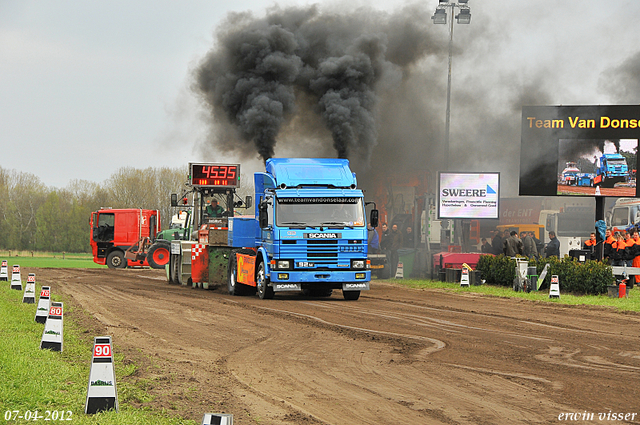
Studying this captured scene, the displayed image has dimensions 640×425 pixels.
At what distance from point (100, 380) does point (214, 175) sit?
62.8 feet

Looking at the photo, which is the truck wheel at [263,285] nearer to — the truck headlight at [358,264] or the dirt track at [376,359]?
the dirt track at [376,359]

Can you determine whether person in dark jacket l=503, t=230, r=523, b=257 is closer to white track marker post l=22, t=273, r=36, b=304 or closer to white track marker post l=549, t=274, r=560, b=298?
white track marker post l=549, t=274, r=560, b=298

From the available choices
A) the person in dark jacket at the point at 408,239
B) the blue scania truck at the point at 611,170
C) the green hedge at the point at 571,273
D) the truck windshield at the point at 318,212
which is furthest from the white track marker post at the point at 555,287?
the person in dark jacket at the point at 408,239

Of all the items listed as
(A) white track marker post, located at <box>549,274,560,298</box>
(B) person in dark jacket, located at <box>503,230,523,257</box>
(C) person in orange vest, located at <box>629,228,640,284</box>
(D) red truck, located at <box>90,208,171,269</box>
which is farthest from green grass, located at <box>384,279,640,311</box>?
(D) red truck, located at <box>90,208,171,269</box>

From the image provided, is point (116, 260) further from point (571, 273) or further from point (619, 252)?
point (619, 252)

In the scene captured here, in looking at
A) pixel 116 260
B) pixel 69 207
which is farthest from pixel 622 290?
pixel 69 207

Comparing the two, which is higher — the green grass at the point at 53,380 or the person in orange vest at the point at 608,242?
the person in orange vest at the point at 608,242

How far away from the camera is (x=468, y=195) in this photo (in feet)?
94.2

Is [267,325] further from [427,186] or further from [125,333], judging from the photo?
[427,186]

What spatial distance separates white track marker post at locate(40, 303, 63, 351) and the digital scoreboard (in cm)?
1506

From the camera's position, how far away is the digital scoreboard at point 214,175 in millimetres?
25078

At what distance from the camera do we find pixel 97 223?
41.3 meters

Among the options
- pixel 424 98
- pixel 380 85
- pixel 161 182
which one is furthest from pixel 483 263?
pixel 161 182

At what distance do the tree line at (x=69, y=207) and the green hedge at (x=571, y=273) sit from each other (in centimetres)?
5778
